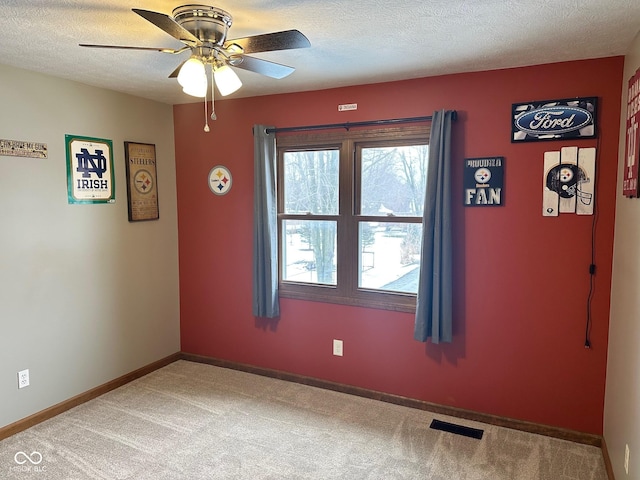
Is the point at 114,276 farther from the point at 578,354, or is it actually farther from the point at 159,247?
the point at 578,354

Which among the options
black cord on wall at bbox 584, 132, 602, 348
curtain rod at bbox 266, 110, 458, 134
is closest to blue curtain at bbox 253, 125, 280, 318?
curtain rod at bbox 266, 110, 458, 134

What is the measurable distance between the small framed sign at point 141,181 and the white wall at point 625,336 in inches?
136

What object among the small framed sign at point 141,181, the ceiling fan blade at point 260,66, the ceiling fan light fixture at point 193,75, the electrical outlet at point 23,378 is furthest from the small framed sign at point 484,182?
the electrical outlet at point 23,378

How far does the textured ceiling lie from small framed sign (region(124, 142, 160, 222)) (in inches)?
28.3

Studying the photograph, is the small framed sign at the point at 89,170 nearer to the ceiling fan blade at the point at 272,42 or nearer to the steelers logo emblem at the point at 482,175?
the ceiling fan blade at the point at 272,42

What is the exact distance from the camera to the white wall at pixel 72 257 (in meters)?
2.88

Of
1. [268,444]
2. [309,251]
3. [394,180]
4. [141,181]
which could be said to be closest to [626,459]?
[268,444]

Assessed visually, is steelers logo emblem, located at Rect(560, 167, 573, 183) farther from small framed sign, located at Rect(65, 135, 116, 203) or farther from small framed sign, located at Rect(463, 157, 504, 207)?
small framed sign, located at Rect(65, 135, 116, 203)

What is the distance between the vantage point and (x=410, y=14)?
2.02 m

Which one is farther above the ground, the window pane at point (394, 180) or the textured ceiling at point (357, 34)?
the textured ceiling at point (357, 34)

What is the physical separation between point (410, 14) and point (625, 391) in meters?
2.11

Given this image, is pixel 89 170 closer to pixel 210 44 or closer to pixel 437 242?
pixel 210 44

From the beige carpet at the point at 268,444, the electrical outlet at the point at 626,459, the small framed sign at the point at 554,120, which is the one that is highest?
the small framed sign at the point at 554,120

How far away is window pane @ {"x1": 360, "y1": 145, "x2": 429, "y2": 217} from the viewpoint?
3.19 m
